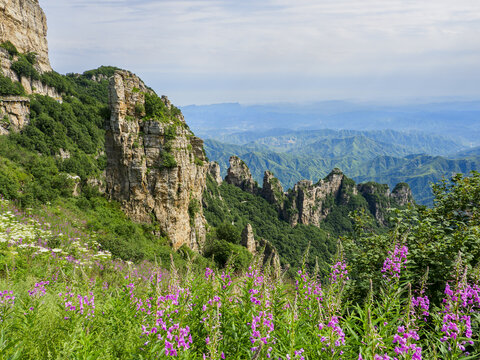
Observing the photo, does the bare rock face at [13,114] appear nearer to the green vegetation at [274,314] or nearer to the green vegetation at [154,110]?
the green vegetation at [154,110]

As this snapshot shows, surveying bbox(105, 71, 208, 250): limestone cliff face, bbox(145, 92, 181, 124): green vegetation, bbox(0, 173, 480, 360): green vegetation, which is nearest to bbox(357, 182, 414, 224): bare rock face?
bbox(105, 71, 208, 250): limestone cliff face

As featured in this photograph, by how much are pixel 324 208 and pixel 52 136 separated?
110374 mm

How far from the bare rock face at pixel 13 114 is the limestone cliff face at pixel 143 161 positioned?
27.7 m

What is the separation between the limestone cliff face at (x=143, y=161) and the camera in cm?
2842

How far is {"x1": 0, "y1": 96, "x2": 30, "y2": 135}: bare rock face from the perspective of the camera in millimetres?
43625

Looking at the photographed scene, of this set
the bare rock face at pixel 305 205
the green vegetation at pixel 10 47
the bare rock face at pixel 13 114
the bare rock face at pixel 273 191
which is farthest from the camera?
the bare rock face at pixel 273 191

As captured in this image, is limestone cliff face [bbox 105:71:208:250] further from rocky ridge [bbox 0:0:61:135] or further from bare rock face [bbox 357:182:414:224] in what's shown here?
bare rock face [bbox 357:182:414:224]

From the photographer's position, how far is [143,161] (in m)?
29.0

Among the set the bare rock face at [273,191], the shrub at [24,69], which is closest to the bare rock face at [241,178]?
the bare rock face at [273,191]

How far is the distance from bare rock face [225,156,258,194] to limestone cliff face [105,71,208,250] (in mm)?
80574

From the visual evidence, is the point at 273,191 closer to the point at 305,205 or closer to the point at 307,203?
the point at 305,205

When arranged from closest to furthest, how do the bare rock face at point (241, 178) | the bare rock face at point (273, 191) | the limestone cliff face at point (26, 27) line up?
the limestone cliff face at point (26, 27) → the bare rock face at point (273, 191) → the bare rock face at point (241, 178)

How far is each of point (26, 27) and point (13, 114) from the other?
32460 millimetres

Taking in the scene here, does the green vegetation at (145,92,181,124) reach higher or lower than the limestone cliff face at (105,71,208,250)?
higher
